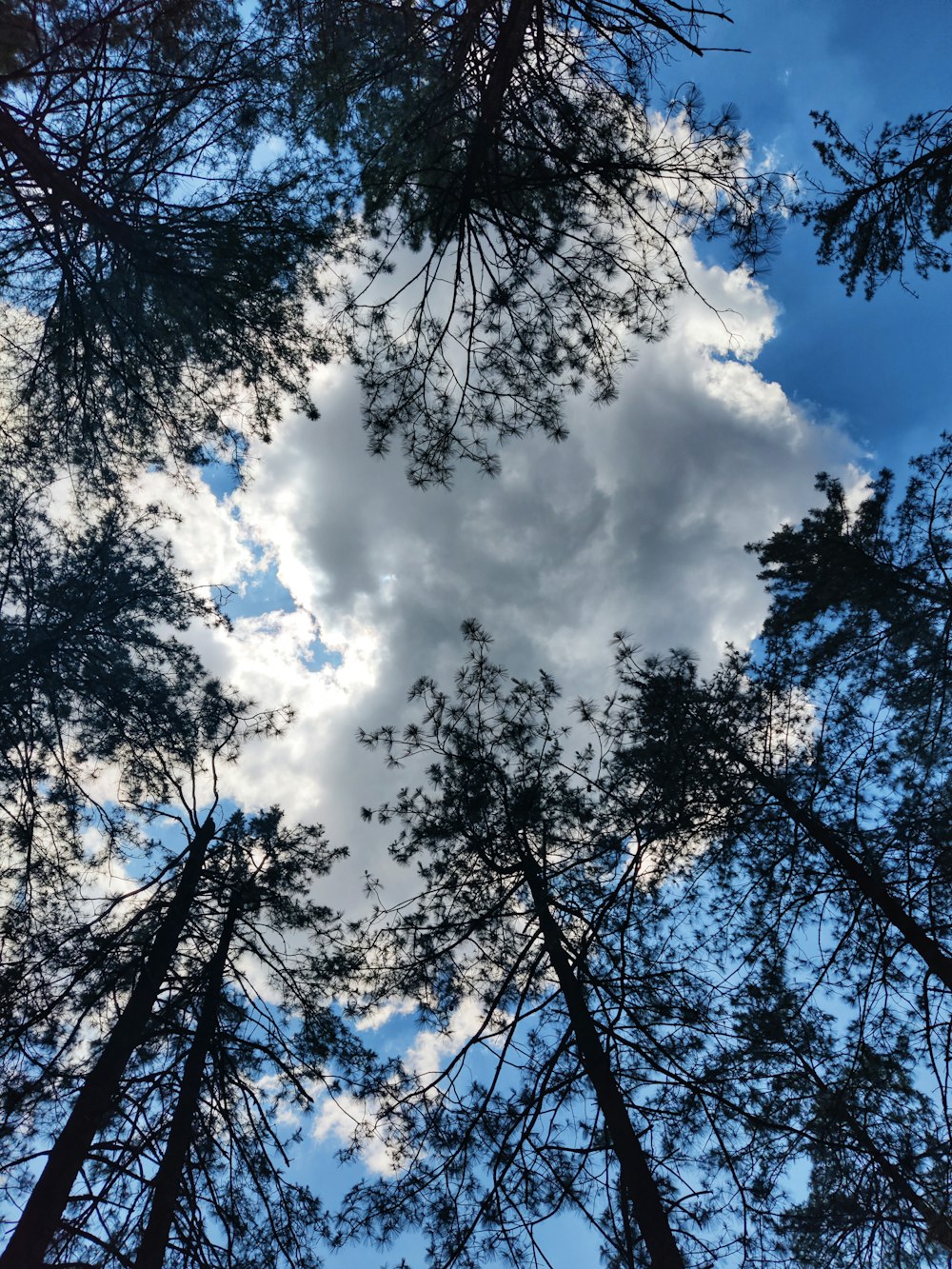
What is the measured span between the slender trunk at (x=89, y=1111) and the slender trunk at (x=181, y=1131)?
60cm

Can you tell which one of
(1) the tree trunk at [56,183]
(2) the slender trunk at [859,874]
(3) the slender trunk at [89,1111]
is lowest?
(3) the slender trunk at [89,1111]

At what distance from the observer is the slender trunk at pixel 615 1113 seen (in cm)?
405

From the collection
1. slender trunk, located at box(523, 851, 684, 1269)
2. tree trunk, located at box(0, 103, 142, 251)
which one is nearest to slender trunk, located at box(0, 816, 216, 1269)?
slender trunk, located at box(523, 851, 684, 1269)

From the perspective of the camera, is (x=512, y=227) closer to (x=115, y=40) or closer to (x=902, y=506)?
(x=115, y=40)

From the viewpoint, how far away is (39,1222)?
3672 mm

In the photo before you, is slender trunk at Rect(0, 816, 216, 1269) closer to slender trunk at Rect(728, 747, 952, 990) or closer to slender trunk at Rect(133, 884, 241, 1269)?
slender trunk at Rect(133, 884, 241, 1269)

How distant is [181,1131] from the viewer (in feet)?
15.1

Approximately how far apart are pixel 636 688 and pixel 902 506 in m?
3.91

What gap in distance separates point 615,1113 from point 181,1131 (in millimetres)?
3224

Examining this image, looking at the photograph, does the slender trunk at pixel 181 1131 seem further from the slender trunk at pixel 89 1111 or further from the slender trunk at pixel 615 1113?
the slender trunk at pixel 615 1113

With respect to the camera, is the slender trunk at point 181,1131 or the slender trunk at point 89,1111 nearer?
the slender trunk at point 89,1111

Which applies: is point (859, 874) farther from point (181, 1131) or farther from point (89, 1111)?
point (89, 1111)

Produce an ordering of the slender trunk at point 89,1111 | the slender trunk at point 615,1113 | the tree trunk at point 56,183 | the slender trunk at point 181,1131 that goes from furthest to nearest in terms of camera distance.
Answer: the tree trunk at point 56,183 < the slender trunk at point 181,1131 < the slender trunk at point 615,1113 < the slender trunk at point 89,1111

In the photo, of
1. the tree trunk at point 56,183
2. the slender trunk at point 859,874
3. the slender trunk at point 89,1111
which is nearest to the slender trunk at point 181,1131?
the slender trunk at point 89,1111
